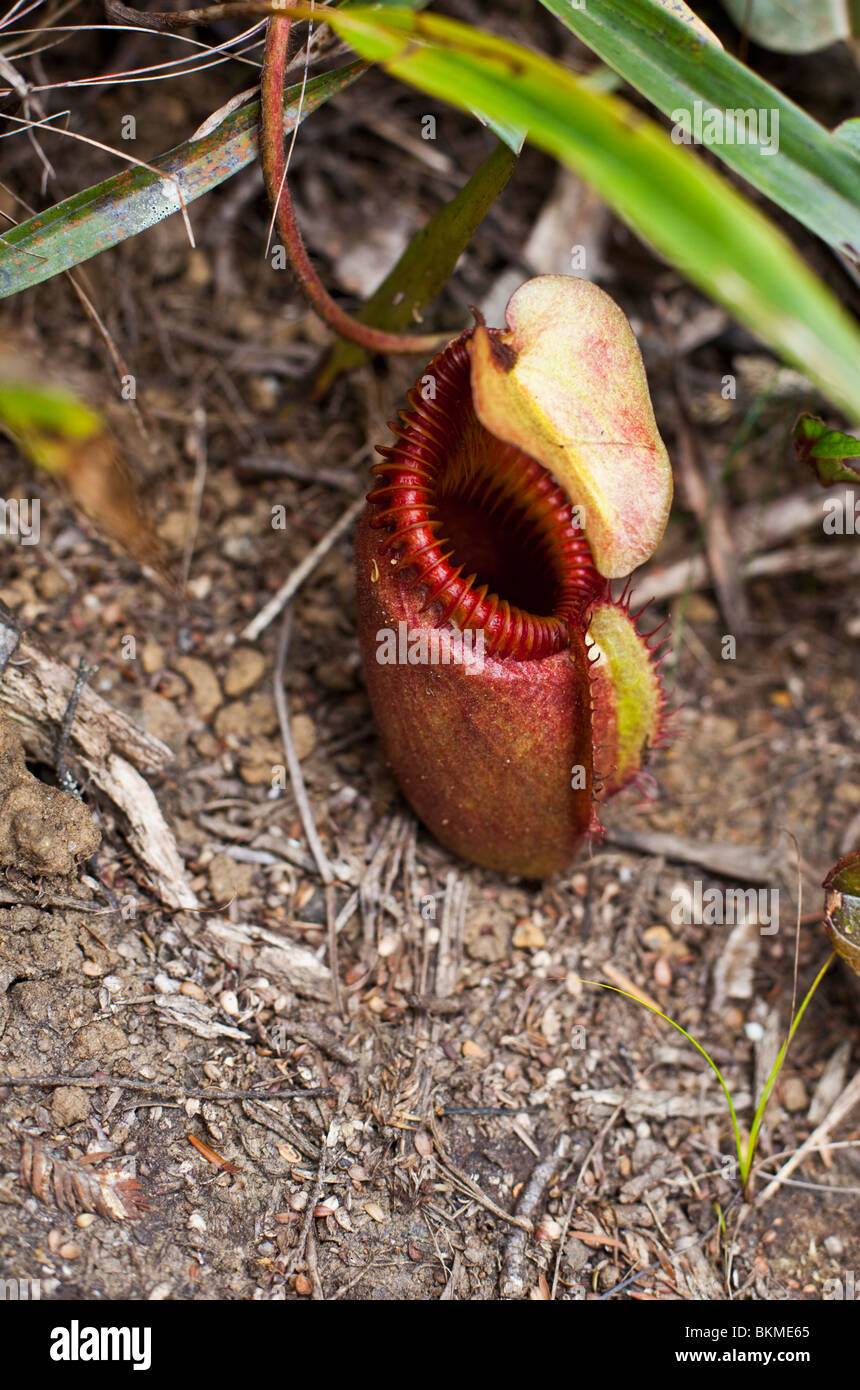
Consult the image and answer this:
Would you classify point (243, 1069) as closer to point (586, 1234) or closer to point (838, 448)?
point (586, 1234)

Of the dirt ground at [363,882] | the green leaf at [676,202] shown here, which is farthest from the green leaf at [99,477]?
the green leaf at [676,202]

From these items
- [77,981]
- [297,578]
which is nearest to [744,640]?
[297,578]

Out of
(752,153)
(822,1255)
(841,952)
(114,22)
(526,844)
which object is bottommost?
(822,1255)

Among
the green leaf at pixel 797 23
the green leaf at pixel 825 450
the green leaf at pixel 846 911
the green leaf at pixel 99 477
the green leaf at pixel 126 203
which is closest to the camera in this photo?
the green leaf at pixel 126 203

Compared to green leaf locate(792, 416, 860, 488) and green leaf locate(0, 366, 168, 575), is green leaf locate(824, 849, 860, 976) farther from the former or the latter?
green leaf locate(0, 366, 168, 575)

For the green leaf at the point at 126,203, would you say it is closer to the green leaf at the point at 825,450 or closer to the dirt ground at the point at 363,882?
the dirt ground at the point at 363,882

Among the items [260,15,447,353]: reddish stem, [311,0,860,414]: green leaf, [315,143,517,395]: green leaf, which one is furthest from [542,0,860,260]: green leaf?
[311,0,860,414]: green leaf
